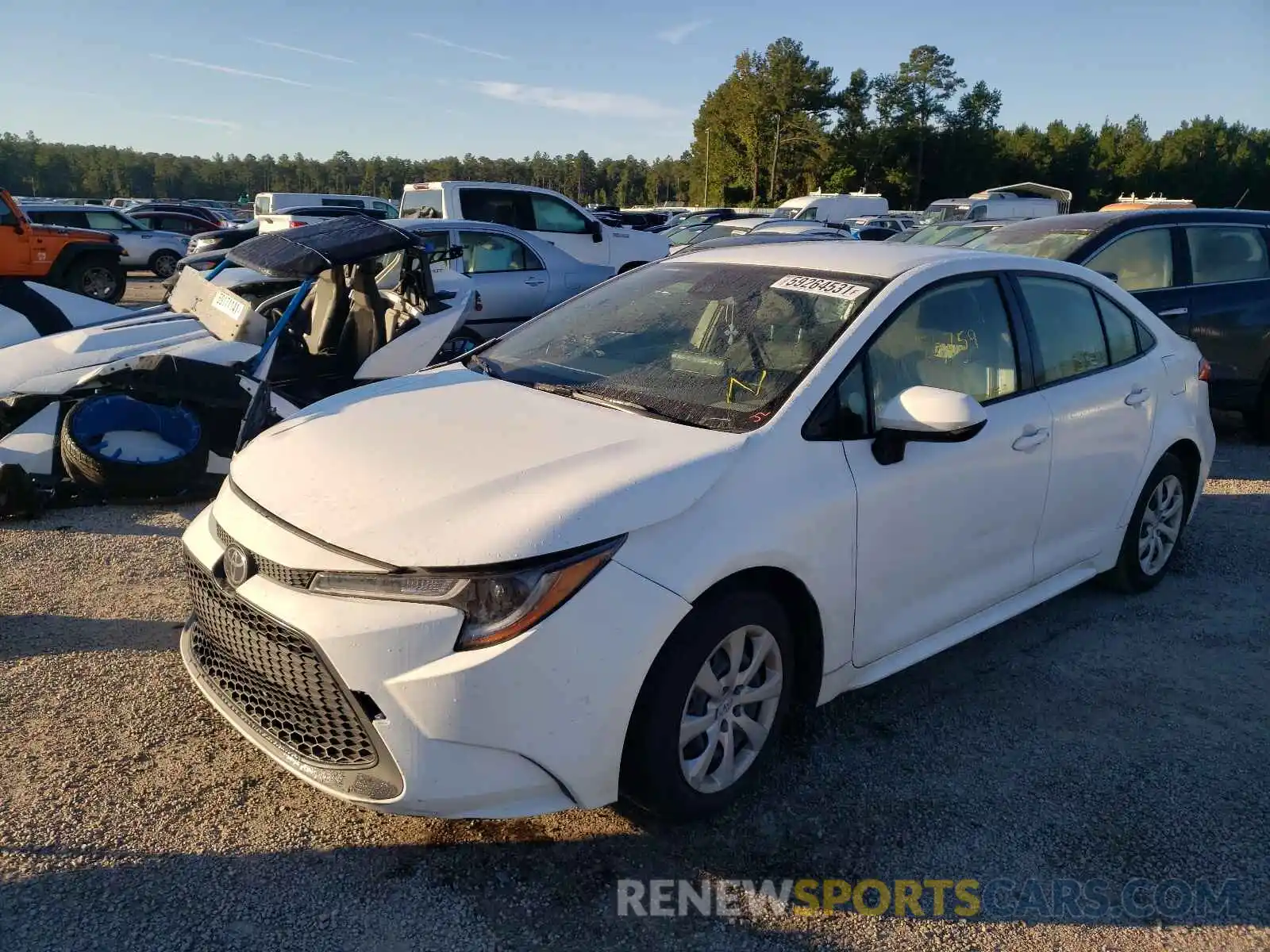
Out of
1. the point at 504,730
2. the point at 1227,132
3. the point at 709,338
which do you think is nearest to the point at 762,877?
the point at 504,730

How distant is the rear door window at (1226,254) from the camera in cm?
748

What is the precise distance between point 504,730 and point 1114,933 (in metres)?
1.66

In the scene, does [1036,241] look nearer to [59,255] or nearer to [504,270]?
[504,270]

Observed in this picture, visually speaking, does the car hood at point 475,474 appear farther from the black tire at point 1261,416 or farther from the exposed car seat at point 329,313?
the black tire at point 1261,416

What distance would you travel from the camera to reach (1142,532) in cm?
451

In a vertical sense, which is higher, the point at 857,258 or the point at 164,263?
the point at 857,258

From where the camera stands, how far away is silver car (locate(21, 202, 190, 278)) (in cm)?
1897

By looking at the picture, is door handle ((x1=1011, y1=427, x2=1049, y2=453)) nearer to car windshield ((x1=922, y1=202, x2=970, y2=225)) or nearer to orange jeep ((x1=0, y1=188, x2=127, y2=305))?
orange jeep ((x1=0, y1=188, x2=127, y2=305))

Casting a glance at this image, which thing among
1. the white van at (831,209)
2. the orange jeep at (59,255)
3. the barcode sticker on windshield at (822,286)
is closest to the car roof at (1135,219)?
the barcode sticker on windshield at (822,286)

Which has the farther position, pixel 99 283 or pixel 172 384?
pixel 99 283

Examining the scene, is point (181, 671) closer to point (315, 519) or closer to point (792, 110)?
point (315, 519)

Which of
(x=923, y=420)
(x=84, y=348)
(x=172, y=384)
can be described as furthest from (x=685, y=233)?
(x=923, y=420)

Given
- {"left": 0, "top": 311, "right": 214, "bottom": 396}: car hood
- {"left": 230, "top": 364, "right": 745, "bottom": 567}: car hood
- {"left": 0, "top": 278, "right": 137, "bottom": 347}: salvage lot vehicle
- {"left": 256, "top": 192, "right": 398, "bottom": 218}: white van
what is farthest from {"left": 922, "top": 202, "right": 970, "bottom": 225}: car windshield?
{"left": 230, "top": 364, "right": 745, "bottom": 567}: car hood

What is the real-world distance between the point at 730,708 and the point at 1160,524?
302 centimetres
